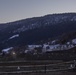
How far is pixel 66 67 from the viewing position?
1088 inches

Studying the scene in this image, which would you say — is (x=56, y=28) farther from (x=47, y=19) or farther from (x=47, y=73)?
(x=47, y=73)

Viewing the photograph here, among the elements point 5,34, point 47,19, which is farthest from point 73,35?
point 47,19

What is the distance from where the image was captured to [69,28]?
476 ft

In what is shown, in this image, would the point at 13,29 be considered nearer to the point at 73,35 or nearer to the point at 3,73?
the point at 73,35

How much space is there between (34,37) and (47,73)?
114677 millimetres

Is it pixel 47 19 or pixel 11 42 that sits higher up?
pixel 47 19

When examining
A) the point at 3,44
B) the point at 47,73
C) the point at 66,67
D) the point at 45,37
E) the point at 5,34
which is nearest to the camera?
the point at 47,73

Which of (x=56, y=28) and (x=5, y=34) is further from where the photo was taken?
(x=5, y=34)

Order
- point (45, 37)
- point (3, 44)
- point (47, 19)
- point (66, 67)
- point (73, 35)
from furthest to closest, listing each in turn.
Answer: point (47, 19)
point (3, 44)
point (45, 37)
point (73, 35)
point (66, 67)

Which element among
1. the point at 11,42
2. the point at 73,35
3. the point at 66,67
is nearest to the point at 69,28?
the point at 11,42

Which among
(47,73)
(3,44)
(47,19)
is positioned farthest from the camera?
(47,19)

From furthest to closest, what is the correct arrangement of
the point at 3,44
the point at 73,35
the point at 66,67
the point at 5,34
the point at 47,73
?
the point at 5,34, the point at 3,44, the point at 73,35, the point at 66,67, the point at 47,73

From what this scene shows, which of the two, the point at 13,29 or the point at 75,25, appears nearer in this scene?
the point at 75,25

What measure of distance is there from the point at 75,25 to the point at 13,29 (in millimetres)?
46784
